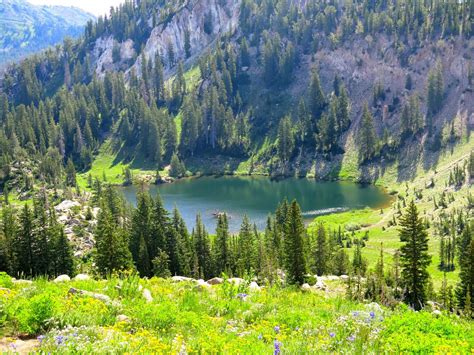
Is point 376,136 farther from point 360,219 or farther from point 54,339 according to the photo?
point 54,339

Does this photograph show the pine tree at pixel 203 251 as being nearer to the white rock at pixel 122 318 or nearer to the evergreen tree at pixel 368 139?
the white rock at pixel 122 318

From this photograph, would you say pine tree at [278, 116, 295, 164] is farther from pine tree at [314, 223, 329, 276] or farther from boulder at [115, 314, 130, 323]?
boulder at [115, 314, 130, 323]

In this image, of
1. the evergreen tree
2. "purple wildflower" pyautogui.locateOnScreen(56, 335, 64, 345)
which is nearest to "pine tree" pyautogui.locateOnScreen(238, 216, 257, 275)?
"purple wildflower" pyautogui.locateOnScreen(56, 335, 64, 345)

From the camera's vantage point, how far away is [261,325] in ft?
46.3

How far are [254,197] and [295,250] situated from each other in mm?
110096

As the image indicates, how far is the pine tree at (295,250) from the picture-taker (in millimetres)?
46312

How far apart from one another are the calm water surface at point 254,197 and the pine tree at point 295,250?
230 feet

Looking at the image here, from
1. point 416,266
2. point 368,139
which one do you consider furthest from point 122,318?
point 368,139

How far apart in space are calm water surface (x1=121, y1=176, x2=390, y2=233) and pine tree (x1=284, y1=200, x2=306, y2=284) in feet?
230

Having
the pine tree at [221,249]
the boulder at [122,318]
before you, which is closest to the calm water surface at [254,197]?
the pine tree at [221,249]

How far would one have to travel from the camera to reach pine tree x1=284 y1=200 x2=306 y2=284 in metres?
46.3

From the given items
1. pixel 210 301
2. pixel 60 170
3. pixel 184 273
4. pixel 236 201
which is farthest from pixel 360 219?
pixel 60 170

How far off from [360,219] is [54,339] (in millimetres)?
119540

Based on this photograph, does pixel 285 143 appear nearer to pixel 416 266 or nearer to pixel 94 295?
pixel 416 266
